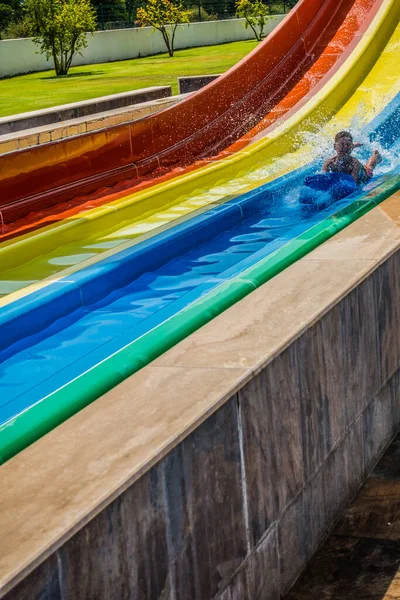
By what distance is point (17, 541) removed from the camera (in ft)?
Answer: 6.27

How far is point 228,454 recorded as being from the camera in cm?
266

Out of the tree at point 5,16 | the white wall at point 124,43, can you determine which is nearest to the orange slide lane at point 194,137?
the white wall at point 124,43

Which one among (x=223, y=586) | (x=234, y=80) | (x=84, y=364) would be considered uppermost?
(x=234, y=80)

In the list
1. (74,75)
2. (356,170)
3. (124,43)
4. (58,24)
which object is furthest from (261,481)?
(124,43)

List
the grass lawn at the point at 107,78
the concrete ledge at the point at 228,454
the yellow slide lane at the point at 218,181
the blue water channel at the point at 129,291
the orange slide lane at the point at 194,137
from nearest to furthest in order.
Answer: the concrete ledge at the point at 228,454
the blue water channel at the point at 129,291
the yellow slide lane at the point at 218,181
the orange slide lane at the point at 194,137
the grass lawn at the point at 107,78

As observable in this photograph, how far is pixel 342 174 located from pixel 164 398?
184 inches

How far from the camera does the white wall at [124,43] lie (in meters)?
25.1

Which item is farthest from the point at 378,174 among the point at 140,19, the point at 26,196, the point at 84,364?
the point at 140,19

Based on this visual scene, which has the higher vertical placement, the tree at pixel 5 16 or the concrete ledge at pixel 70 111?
the tree at pixel 5 16

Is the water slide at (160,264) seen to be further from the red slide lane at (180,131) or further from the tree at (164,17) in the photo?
the tree at (164,17)

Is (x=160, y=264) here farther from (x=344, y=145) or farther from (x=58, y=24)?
(x=58, y=24)

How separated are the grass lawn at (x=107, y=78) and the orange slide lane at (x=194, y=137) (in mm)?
5141

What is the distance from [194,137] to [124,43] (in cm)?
2044

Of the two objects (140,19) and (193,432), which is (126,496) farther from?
(140,19)
